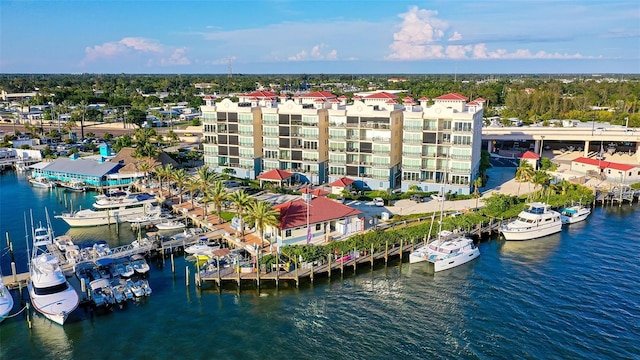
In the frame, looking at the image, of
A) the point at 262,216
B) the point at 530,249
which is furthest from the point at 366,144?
the point at 262,216

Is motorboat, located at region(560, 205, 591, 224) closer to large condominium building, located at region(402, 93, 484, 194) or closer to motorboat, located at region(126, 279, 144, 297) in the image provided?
large condominium building, located at region(402, 93, 484, 194)

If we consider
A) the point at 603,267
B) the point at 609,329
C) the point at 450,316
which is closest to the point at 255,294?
the point at 450,316

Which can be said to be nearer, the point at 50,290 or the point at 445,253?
the point at 50,290

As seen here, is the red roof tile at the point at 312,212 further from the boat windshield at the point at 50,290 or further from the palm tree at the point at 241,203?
the boat windshield at the point at 50,290

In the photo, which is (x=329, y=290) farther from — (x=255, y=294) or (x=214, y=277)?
(x=214, y=277)

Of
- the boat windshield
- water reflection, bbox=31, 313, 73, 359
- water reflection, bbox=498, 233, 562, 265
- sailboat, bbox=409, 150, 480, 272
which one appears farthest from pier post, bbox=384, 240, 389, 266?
the boat windshield

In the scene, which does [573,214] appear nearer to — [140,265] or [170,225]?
[170,225]
